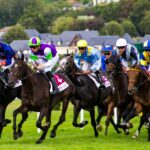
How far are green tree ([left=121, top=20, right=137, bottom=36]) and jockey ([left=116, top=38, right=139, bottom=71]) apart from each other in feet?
404

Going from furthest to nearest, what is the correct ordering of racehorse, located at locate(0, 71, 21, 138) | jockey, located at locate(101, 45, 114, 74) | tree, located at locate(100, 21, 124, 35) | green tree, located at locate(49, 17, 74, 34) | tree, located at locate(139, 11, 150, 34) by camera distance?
green tree, located at locate(49, 17, 74, 34) < tree, located at locate(139, 11, 150, 34) < tree, located at locate(100, 21, 124, 35) < jockey, located at locate(101, 45, 114, 74) < racehorse, located at locate(0, 71, 21, 138)

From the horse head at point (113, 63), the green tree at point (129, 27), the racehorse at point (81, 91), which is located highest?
the horse head at point (113, 63)

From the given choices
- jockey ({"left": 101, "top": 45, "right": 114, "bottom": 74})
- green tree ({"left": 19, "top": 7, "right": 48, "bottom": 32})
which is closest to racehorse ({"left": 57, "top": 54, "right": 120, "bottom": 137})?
jockey ({"left": 101, "top": 45, "right": 114, "bottom": 74})

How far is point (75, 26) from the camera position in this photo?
142 meters

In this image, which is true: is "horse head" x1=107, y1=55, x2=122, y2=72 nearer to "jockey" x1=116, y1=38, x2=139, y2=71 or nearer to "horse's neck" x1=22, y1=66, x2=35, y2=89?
"jockey" x1=116, y1=38, x2=139, y2=71

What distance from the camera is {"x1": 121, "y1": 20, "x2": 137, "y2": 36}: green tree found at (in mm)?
138375

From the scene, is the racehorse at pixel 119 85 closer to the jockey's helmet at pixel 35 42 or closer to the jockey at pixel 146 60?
the jockey at pixel 146 60

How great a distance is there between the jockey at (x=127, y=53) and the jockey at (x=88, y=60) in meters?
0.81

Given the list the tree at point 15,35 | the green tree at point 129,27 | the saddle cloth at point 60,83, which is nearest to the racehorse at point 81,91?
the saddle cloth at point 60,83

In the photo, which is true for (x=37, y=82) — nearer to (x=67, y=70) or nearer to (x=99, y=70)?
(x=67, y=70)

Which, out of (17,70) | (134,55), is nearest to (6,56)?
(17,70)

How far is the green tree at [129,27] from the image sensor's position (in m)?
A: 138

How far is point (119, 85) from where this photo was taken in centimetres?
1482

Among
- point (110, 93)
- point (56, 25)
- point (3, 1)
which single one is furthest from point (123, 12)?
point (110, 93)
